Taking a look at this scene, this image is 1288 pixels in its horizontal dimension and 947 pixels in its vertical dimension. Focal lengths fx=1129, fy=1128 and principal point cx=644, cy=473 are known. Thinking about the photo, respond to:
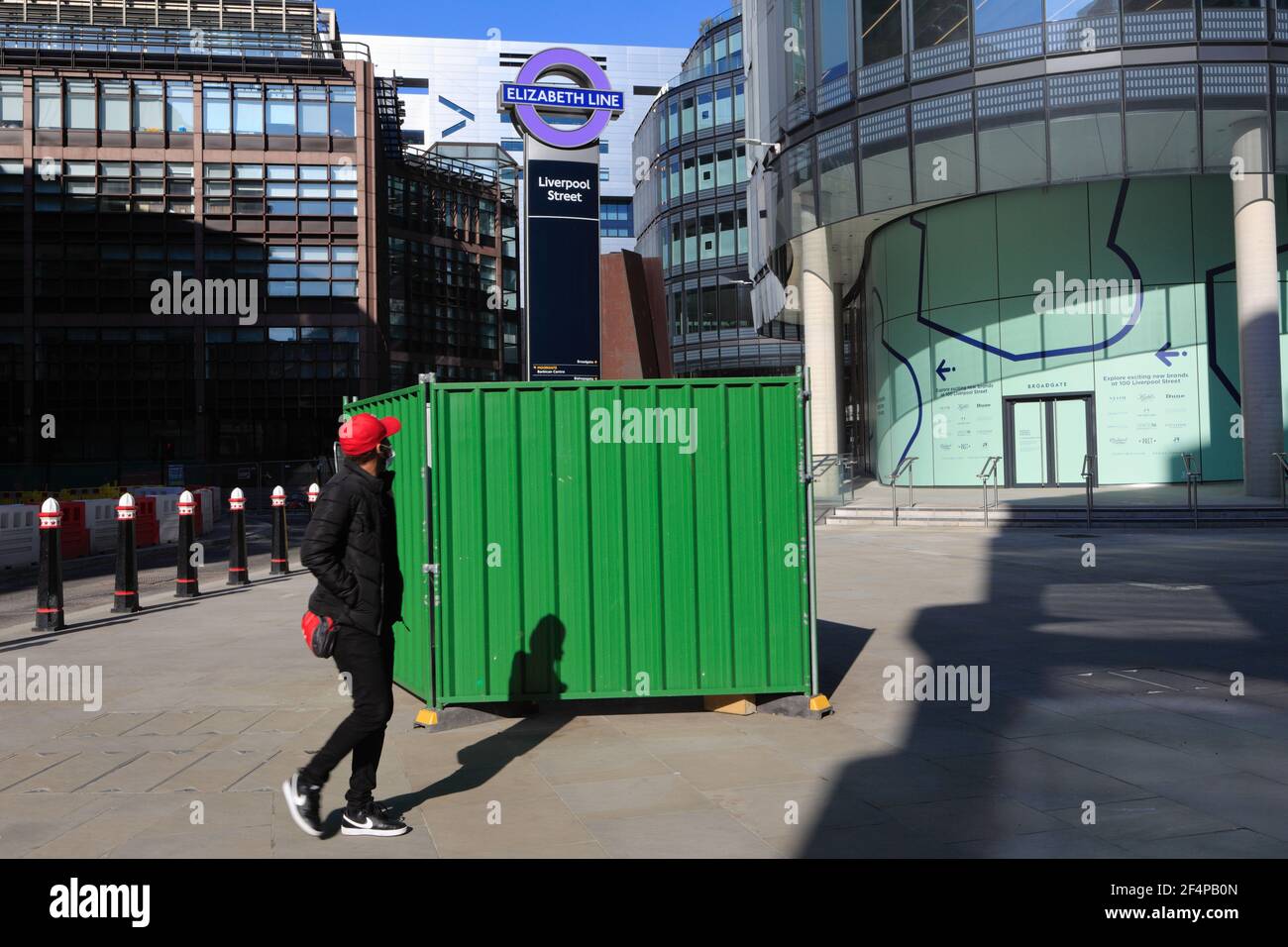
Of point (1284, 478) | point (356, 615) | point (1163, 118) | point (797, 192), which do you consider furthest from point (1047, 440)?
point (356, 615)

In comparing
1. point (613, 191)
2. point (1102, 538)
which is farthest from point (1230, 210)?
point (613, 191)

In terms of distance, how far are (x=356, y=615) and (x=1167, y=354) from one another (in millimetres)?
28669

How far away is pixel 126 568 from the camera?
485 inches

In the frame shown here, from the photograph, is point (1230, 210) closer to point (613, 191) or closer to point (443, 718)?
point (443, 718)

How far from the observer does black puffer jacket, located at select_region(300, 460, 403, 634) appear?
16.2 feet

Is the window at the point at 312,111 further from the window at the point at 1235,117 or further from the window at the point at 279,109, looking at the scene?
the window at the point at 1235,117

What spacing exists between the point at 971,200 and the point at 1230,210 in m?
6.53

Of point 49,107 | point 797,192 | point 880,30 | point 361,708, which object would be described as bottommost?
point 361,708

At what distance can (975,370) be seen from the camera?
3166cm

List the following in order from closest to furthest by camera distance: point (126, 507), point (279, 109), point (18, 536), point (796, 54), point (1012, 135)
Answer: point (126, 507) → point (18, 536) → point (1012, 135) → point (796, 54) → point (279, 109)

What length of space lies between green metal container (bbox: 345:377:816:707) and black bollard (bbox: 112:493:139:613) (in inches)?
266

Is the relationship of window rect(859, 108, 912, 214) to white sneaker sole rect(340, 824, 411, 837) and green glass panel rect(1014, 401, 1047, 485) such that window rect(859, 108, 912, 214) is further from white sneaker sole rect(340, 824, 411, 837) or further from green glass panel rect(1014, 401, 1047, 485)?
white sneaker sole rect(340, 824, 411, 837)

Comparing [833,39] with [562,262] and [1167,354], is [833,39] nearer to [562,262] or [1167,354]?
[1167,354]

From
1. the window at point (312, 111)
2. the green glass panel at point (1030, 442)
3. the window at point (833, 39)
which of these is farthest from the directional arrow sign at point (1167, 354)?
the window at point (312, 111)
